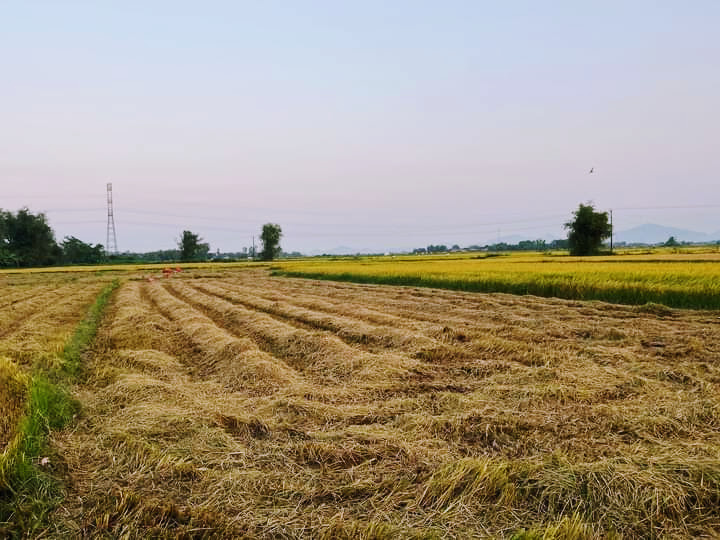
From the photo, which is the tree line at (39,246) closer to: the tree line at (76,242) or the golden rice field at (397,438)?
the tree line at (76,242)

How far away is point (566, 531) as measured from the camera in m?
2.85

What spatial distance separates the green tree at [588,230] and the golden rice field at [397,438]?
214 feet

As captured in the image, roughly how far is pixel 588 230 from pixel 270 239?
6698 centimetres

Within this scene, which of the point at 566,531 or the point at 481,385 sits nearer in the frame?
the point at 566,531

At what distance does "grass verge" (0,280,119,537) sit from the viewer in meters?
3.14

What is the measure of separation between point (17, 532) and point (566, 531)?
11.2 feet

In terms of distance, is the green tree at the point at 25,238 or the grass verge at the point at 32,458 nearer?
the grass verge at the point at 32,458

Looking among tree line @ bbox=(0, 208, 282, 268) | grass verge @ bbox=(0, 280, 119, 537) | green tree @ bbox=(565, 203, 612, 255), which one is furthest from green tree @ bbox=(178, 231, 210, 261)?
grass verge @ bbox=(0, 280, 119, 537)

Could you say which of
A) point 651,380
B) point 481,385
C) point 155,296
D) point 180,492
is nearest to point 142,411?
point 180,492

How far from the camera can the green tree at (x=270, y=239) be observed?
10831cm

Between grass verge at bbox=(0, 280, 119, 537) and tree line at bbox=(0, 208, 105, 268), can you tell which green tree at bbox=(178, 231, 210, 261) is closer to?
tree line at bbox=(0, 208, 105, 268)

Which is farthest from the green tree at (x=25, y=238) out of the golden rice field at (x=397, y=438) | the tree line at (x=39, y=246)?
the golden rice field at (x=397, y=438)

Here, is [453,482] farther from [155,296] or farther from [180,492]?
[155,296]

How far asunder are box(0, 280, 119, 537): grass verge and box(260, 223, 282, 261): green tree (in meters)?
103
